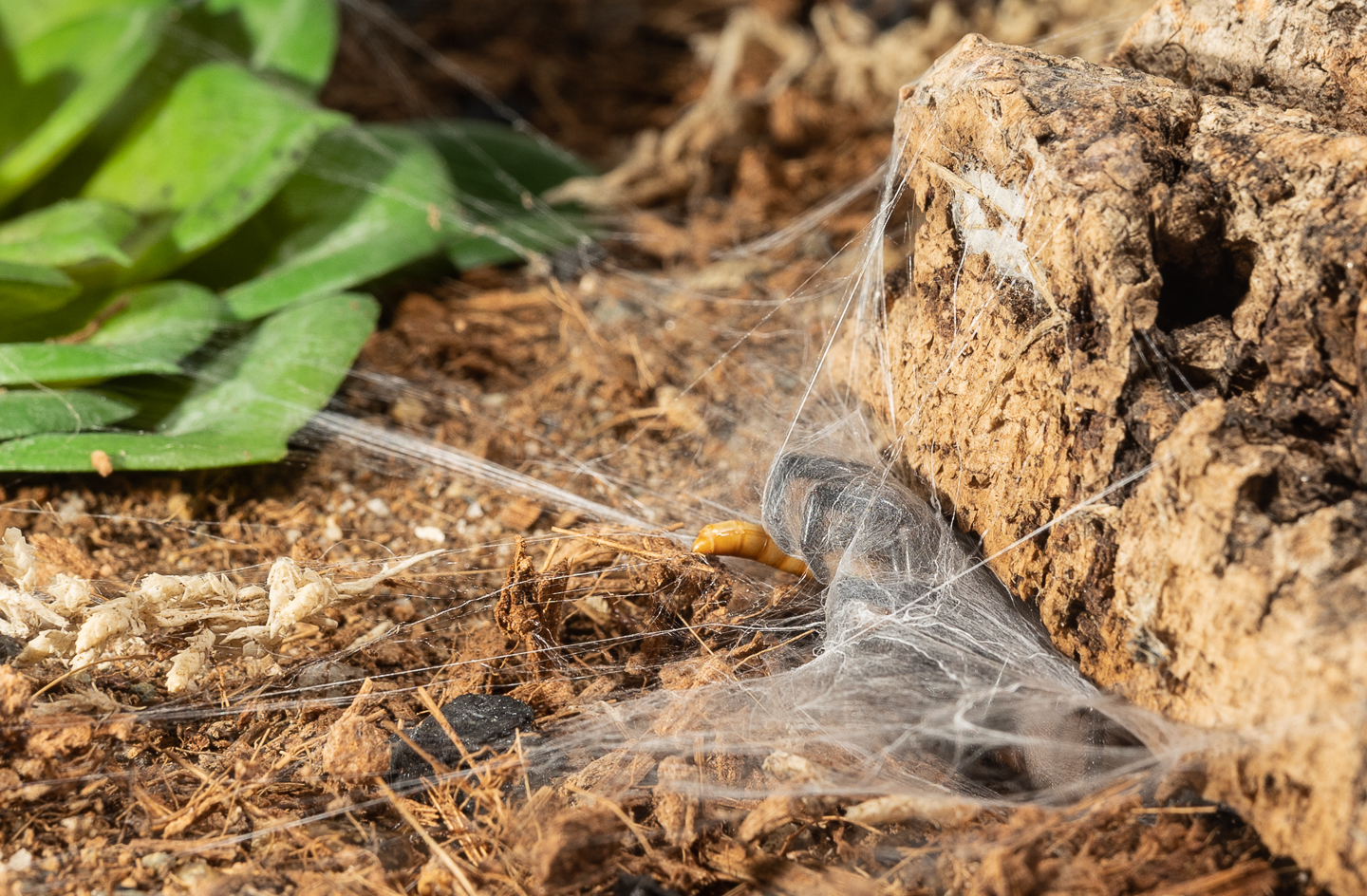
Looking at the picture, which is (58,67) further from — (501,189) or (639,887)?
(639,887)

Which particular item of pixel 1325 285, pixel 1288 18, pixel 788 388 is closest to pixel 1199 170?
pixel 1325 285

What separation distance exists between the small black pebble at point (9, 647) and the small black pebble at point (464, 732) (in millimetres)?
677

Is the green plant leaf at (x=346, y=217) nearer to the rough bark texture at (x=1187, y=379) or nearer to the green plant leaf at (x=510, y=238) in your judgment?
the green plant leaf at (x=510, y=238)

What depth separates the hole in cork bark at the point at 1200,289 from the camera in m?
1.46

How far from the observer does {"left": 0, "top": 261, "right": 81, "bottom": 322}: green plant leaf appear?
6.95 feet

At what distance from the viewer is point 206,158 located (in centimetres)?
266

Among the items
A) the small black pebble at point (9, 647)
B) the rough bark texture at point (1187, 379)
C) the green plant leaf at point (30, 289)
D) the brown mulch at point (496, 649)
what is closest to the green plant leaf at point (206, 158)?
the green plant leaf at point (30, 289)

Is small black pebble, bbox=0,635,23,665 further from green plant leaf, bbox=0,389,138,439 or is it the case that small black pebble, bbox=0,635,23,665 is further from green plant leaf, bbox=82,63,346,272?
green plant leaf, bbox=82,63,346,272

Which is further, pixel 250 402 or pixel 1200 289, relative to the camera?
pixel 250 402

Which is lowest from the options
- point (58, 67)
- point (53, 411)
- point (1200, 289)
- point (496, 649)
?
point (496, 649)

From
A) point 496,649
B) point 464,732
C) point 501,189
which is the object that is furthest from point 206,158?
point 464,732

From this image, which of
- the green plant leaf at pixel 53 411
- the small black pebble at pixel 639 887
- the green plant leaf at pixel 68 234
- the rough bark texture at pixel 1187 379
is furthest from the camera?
the green plant leaf at pixel 68 234

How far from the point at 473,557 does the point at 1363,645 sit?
1508 millimetres

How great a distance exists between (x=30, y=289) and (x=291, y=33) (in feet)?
3.98
